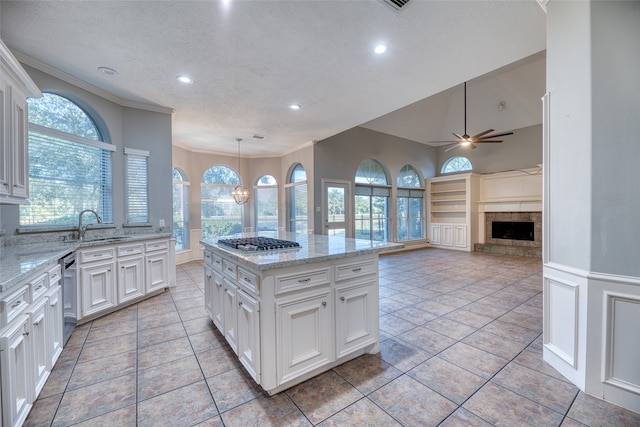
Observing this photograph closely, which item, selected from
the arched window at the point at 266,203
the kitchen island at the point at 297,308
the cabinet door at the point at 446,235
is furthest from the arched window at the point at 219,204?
the cabinet door at the point at 446,235

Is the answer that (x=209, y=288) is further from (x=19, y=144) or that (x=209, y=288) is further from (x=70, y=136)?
(x=70, y=136)

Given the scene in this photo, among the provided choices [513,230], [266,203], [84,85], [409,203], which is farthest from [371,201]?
[84,85]

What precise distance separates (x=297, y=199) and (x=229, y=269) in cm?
478

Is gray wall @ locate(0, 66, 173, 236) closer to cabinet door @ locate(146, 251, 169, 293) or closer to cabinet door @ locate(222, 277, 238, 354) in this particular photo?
cabinet door @ locate(146, 251, 169, 293)

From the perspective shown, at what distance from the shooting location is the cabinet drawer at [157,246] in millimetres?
3533

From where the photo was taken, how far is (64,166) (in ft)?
10.2

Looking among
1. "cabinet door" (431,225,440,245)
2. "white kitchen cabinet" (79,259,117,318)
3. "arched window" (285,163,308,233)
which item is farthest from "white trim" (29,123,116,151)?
"cabinet door" (431,225,440,245)

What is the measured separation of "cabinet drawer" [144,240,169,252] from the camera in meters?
3.53

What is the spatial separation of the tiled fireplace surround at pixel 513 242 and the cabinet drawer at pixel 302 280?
6.87 metres

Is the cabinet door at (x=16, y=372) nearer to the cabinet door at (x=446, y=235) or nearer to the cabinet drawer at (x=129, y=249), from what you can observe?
the cabinet drawer at (x=129, y=249)

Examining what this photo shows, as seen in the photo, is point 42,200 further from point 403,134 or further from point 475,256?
point 475,256

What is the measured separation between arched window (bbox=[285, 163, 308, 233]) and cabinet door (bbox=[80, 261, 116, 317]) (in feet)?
13.1

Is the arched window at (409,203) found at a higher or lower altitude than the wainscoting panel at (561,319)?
higher

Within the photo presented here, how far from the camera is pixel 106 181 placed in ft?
11.7
